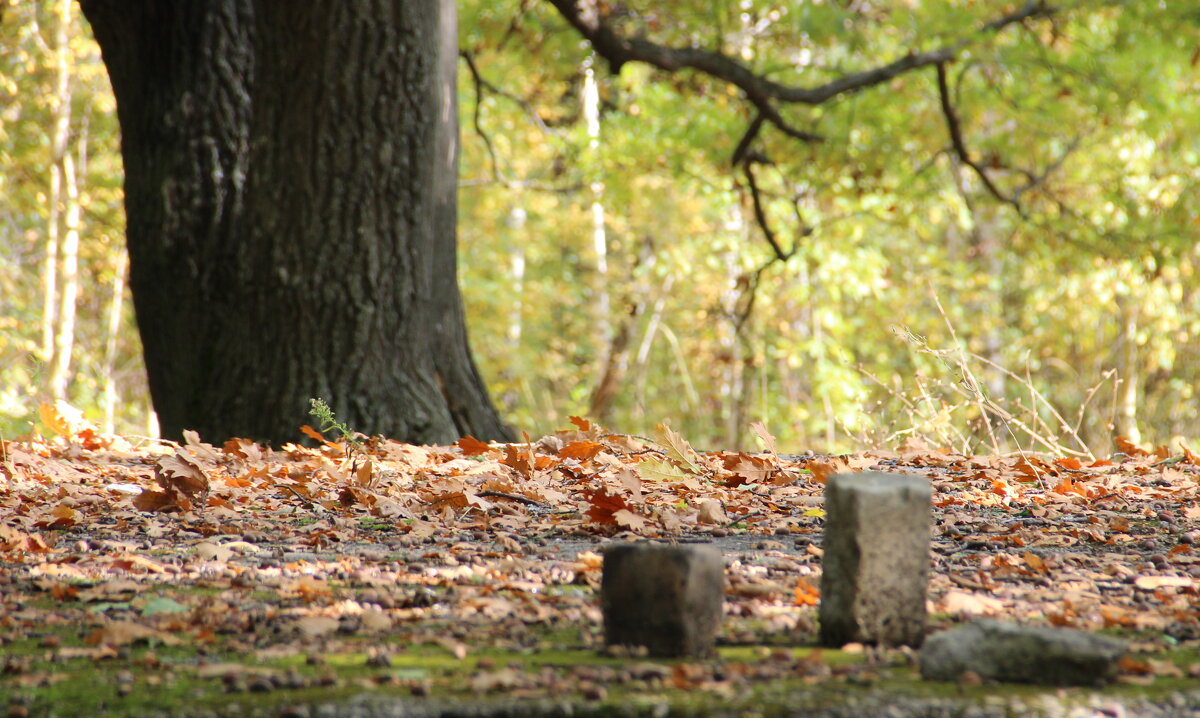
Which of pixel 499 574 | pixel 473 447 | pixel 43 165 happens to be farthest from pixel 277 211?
pixel 43 165

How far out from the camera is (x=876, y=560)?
Answer: 159 cm

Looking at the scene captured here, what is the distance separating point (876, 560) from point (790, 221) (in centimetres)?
1040

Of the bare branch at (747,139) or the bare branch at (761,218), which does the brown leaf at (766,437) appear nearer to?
the bare branch at (761,218)

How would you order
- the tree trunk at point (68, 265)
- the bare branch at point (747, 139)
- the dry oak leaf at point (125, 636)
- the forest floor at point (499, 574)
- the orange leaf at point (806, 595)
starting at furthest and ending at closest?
the tree trunk at point (68, 265), the bare branch at point (747, 139), the orange leaf at point (806, 595), the dry oak leaf at point (125, 636), the forest floor at point (499, 574)

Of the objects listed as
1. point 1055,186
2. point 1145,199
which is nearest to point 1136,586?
point 1145,199

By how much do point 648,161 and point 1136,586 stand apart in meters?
8.03

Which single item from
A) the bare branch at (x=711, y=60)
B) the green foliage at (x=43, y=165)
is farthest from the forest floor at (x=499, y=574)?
the green foliage at (x=43, y=165)

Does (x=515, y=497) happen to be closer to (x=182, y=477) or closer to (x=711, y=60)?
(x=182, y=477)

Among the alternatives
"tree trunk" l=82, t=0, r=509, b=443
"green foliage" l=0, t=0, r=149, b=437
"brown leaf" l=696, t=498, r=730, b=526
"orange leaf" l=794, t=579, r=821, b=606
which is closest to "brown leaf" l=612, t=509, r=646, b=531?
"brown leaf" l=696, t=498, r=730, b=526

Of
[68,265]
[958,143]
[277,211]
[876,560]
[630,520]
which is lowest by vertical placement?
[630,520]

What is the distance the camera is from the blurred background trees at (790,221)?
816cm

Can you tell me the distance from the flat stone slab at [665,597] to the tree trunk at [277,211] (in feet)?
9.40

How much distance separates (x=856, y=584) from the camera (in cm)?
160

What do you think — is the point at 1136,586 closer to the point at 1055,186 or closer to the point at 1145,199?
the point at 1145,199
